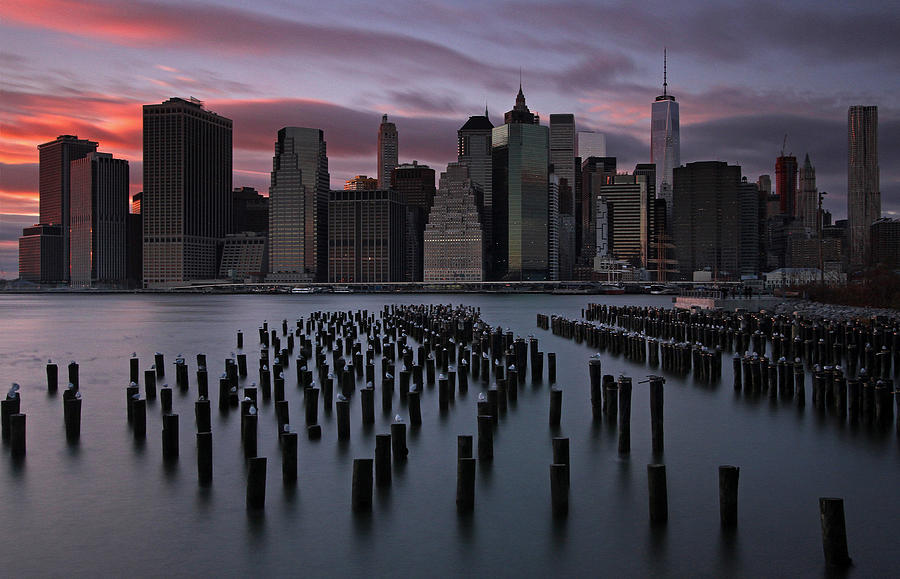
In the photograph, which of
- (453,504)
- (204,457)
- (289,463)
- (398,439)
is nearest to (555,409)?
(398,439)

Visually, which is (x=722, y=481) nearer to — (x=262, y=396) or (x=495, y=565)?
(x=495, y=565)

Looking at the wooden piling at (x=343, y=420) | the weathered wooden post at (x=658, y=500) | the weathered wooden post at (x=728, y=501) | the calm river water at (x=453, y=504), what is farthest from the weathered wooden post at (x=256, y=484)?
the weathered wooden post at (x=728, y=501)

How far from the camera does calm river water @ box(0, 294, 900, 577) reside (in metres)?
13.4

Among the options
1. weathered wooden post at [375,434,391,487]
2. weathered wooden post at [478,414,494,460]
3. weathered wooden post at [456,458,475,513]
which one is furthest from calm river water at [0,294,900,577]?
weathered wooden post at [478,414,494,460]

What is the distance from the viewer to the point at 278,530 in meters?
14.7

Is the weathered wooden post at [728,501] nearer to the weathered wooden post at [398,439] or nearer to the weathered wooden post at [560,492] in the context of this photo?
the weathered wooden post at [560,492]

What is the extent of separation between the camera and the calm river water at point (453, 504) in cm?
1340

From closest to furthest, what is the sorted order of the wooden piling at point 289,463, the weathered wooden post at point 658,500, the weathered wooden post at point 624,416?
the weathered wooden post at point 658,500 → the wooden piling at point 289,463 → the weathered wooden post at point 624,416

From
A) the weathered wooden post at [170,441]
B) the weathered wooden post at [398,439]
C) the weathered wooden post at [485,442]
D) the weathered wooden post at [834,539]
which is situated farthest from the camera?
the weathered wooden post at [170,441]

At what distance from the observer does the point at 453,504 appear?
53.3ft

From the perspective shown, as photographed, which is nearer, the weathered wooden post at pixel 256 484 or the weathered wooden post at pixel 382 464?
the weathered wooden post at pixel 256 484

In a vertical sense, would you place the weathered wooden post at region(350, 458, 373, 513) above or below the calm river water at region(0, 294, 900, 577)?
above

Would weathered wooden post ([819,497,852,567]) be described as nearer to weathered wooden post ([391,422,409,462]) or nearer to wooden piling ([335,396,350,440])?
weathered wooden post ([391,422,409,462])

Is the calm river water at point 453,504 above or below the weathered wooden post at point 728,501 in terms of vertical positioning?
below
